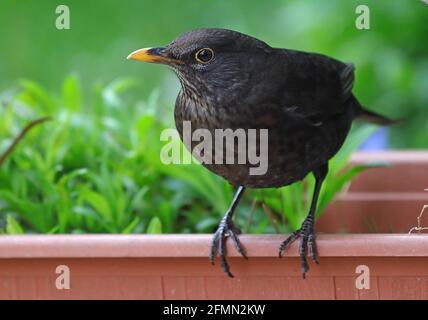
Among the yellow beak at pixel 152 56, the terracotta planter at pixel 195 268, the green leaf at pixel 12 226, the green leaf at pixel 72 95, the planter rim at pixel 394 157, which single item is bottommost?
the terracotta planter at pixel 195 268

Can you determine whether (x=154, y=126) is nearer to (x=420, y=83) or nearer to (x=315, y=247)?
(x=315, y=247)

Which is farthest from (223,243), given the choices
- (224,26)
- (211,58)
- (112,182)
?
(224,26)

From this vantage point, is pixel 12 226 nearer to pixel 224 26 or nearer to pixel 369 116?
pixel 369 116

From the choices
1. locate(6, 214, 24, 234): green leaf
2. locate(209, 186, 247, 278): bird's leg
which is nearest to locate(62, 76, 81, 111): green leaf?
locate(6, 214, 24, 234): green leaf

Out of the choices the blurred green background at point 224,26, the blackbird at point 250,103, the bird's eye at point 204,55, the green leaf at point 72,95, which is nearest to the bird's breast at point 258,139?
the blackbird at point 250,103

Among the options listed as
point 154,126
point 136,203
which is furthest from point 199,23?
point 136,203

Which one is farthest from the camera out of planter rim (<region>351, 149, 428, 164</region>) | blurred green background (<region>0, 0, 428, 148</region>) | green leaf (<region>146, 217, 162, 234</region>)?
blurred green background (<region>0, 0, 428, 148</region>)

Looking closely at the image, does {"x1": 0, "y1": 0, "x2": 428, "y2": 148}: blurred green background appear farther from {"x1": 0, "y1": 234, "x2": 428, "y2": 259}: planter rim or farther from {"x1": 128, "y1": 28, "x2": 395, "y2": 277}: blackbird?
{"x1": 0, "y1": 234, "x2": 428, "y2": 259}: planter rim

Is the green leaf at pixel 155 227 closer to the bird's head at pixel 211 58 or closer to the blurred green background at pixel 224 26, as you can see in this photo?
the bird's head at pixel 211 58
